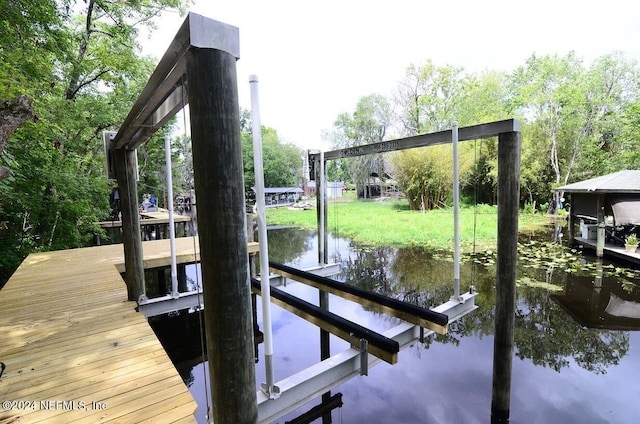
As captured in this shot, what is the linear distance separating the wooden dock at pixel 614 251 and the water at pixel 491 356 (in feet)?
1.24

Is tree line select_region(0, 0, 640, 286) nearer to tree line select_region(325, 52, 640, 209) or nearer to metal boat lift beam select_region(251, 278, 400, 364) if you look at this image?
tree line select_region(325, 52, 640, 209)

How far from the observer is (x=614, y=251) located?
729 cm

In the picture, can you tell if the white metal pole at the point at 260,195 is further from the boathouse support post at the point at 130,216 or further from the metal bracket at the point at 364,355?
the boathouse support post at the point at 130,216

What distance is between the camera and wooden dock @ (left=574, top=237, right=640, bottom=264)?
266 inches

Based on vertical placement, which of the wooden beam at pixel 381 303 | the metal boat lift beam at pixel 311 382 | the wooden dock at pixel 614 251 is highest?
the wooden beam at pixel 381 303

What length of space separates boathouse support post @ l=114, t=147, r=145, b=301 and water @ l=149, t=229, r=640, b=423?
5.10ft

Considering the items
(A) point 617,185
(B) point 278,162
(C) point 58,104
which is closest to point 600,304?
(A) point 617,185

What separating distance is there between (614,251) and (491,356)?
5.53 metres

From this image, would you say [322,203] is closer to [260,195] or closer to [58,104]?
[260,195]

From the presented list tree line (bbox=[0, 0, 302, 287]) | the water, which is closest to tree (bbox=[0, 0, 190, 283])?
tree line (bbox=[0, 0, 302, 287])

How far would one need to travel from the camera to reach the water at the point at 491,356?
3316 millimetres

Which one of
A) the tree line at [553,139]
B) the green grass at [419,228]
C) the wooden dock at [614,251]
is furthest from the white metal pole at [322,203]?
the tree line at [553,139]

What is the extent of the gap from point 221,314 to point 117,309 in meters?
2.50

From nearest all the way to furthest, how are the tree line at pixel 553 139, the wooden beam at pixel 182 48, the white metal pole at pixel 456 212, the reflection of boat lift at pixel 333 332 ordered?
1. the wooden beam at pixel 182 48
2. the reflection of boat lift at pixel 333 332
3. the white metal pole at pixel 456 212
4. the tree line at pixel 553 139
